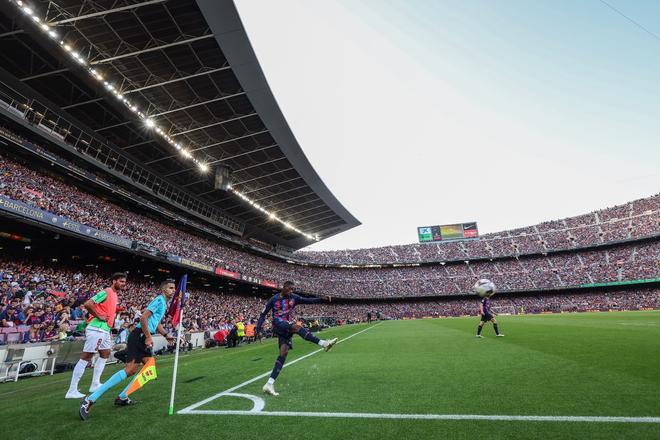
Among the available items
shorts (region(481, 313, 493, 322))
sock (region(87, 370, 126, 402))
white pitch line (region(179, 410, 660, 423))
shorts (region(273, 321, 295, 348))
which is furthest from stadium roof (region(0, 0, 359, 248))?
shorts (region(481, 313, 493, 322))

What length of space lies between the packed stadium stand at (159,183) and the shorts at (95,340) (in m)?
8.77

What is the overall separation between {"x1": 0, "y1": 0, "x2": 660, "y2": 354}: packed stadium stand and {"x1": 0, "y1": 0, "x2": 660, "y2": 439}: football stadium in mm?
162

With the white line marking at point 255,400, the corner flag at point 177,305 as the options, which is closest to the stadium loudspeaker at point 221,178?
the corner flag at point 177,305

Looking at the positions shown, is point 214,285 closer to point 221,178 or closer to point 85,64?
point 221,178

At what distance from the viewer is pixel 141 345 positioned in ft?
16.9

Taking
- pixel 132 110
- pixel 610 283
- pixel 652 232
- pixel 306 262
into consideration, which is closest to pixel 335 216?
pixel 306 262

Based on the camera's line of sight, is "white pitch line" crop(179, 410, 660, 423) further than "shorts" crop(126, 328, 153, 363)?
No

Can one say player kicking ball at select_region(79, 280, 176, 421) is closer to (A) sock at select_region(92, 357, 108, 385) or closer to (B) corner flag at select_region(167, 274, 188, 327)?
(B) corner flag at select_region(167, 274, 188, 327)

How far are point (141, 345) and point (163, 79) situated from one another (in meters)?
19.3

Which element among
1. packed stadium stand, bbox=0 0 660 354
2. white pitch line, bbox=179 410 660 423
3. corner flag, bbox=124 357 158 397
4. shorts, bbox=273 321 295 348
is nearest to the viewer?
white pitch line, bbox=179 410 660 423

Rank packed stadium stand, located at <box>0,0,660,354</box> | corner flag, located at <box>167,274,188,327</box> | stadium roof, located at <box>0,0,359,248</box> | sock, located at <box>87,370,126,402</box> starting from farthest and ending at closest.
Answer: packed stadium stand, located at <box>0,0,660,354</box> < stadium roof, located at <box>0,0,359,248</box> < corner flag, located at <box>167,274,188,327</box> < sock, located at <box>87,370,126,402</box>

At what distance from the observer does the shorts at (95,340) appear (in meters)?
5.95

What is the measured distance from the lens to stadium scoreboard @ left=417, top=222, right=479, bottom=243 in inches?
2522

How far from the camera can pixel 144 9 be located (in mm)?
15531
